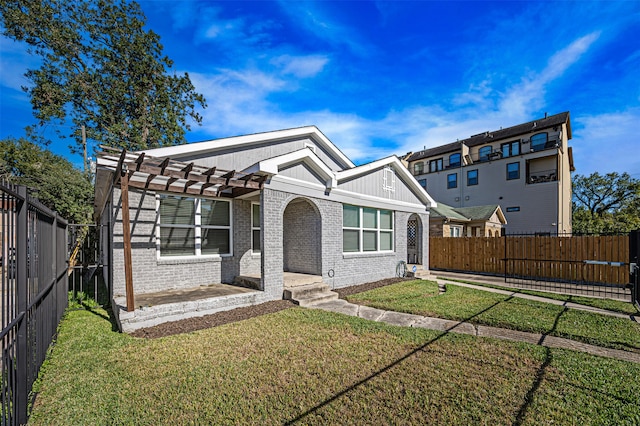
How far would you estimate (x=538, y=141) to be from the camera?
958 inches

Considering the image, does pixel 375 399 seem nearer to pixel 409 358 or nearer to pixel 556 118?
pixel 409 358

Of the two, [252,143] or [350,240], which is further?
[350,240]

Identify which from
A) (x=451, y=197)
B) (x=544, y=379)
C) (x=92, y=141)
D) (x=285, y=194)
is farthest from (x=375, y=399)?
(x=451, y=197)

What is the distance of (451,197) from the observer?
2942cm

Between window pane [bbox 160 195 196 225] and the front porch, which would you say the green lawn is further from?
window pane [bbox 160 195 196 225]

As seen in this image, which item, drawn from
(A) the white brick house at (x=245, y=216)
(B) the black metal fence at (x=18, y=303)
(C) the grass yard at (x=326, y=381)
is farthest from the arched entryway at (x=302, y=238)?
(B) the black metal fence at (x=18, y=303)

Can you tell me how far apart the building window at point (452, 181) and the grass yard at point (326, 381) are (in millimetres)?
27286

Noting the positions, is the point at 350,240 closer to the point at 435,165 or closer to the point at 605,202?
the point at 435,165

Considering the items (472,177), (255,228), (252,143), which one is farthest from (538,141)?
(255,228)

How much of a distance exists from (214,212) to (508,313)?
26.5 ft

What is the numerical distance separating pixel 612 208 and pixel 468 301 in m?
39.9

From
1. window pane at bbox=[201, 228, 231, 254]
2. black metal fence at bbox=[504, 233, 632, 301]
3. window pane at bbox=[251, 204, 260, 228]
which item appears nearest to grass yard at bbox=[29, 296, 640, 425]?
window pane at bbox=[201, 228, 231, 254]

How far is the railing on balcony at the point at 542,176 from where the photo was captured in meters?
23.1

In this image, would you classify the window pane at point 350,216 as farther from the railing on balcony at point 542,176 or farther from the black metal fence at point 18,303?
the railing on balcony at point 542,176
